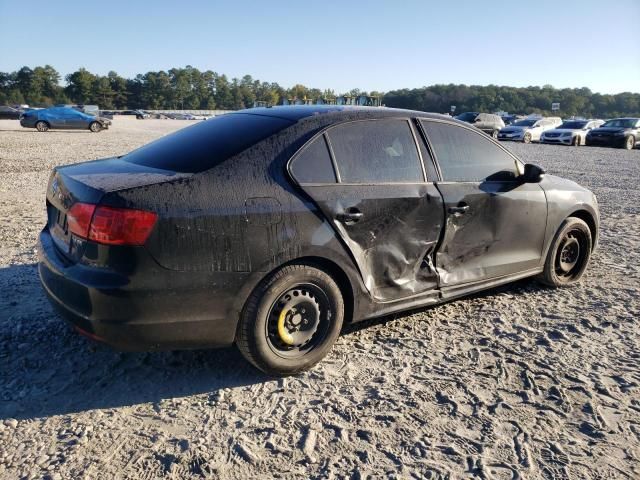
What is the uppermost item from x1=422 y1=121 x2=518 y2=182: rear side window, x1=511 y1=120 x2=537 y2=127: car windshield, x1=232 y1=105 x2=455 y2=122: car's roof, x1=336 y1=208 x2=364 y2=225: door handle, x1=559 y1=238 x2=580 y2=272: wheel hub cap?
x1=232 y1=105 x2=455 y2=122: car's roof

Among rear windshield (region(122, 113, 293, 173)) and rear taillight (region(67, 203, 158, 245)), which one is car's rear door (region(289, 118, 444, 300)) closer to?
rear windshield (region(122, 113, 293, 173))

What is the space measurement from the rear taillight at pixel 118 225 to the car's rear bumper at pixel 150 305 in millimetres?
175

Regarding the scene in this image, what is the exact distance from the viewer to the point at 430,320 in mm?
4039

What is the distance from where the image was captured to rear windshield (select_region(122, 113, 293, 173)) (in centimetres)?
305

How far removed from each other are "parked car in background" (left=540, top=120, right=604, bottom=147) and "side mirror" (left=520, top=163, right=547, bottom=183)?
26680 mm

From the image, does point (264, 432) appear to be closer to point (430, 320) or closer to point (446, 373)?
point (446, 373)

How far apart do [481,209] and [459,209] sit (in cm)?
27

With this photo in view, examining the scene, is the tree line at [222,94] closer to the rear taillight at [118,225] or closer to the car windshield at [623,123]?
the car windshield at [623,123]

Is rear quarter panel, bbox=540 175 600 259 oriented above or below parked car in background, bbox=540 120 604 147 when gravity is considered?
above

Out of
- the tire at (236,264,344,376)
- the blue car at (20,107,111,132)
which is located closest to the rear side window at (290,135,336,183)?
the tire at (236,264,344,376)

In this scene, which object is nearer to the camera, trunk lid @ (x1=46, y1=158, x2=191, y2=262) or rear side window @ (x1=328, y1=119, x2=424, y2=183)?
trunk lid @ (x1=46, y1=158, x2=191, y2=262)

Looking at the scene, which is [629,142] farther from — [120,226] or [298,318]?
[120,226]

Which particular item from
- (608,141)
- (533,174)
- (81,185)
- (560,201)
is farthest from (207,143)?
(608,141)

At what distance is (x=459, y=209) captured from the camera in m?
3.74
